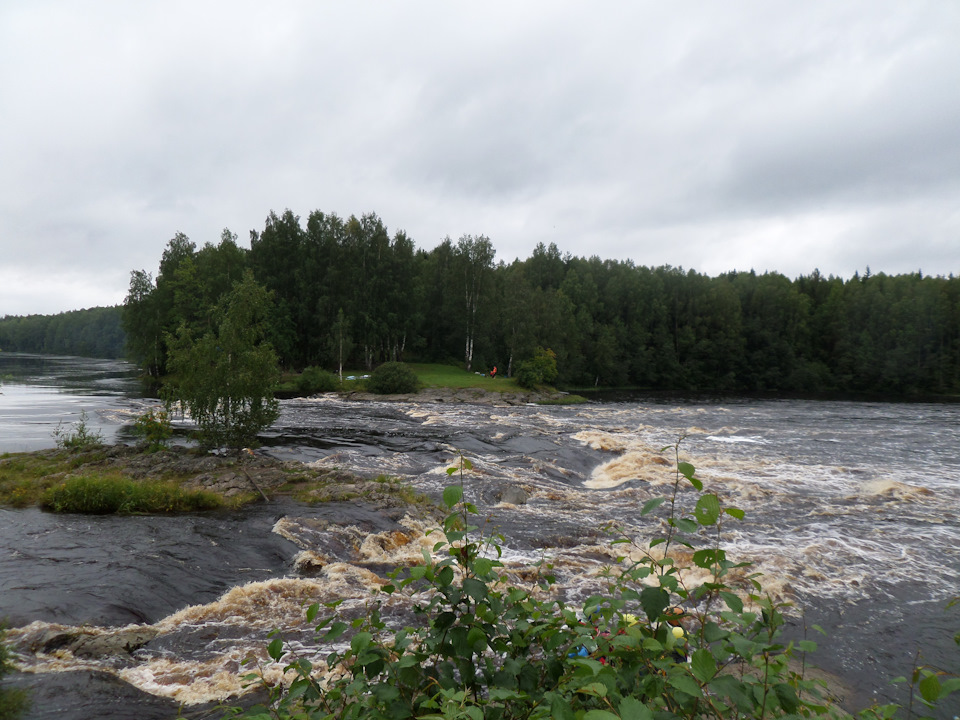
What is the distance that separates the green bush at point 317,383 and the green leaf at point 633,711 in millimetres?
43078

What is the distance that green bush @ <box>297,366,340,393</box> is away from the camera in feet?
140

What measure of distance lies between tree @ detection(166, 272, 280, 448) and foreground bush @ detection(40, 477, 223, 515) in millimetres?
5372

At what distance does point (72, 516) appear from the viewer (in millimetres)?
11312

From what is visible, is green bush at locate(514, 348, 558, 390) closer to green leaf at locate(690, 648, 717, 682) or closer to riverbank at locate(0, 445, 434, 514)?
riverbank at locate(0, 445, 434, 514)

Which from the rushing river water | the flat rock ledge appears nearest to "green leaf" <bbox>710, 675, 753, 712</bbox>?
the rushing river water

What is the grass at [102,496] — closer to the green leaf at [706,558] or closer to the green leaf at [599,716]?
the green leaf at [706,558]

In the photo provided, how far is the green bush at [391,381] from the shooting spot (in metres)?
41.8

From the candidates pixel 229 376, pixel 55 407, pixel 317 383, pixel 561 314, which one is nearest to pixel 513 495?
pixel 229 376

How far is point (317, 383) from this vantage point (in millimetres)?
42844

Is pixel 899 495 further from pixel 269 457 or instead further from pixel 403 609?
pixel 269 457

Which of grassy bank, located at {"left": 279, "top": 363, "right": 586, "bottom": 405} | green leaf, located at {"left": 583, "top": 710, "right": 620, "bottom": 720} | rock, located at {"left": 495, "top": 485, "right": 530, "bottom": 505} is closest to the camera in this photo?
green leaf, located at {"left": 583, "top": 710, "right": 620, "bottom": 720}

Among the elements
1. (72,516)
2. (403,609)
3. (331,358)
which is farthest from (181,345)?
(331,358)

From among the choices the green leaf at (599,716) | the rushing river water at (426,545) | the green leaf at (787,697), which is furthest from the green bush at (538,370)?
the green leaf at (599,716)

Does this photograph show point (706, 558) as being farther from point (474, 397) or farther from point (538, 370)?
point (538, 370)
